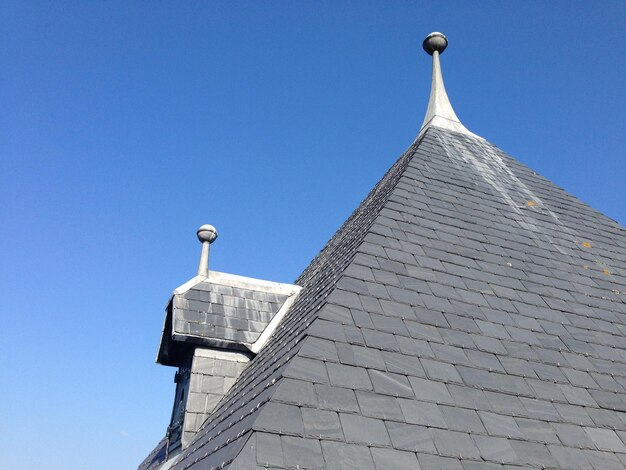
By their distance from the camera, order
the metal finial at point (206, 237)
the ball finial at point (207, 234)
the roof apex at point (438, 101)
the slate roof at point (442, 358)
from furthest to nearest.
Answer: the roof apex at point (438, 101) < the ball finial at point (207, 234) < the metal finial at point (206, 237) < the slate roof at point (442, 358)

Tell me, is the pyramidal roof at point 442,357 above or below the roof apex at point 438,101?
below

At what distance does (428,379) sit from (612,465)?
1.45 m

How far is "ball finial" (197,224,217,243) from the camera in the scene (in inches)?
315

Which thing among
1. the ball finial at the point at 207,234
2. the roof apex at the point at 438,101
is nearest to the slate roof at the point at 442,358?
the ball finial at the point at 207,234

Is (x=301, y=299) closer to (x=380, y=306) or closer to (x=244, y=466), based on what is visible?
(x=380, y=306)

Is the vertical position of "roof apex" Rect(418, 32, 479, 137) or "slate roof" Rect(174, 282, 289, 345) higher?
"roof apex" Rect(418, 32, 479, 137)

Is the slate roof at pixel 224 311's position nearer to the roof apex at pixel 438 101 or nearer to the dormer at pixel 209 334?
the dormer at pixel 209 334

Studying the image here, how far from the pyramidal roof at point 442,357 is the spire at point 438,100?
10.5 feet

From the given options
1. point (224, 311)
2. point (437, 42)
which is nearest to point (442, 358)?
point (224, 311)

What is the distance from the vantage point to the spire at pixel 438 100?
34.3 feet

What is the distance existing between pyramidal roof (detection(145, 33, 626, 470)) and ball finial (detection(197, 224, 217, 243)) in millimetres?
2004

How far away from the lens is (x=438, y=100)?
432 inches

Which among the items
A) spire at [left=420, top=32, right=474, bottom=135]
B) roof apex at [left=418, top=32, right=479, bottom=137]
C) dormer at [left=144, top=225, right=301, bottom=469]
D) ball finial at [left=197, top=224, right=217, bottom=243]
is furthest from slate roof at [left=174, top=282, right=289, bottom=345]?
spire at [left=420, top=32, right=474, bottom=135]

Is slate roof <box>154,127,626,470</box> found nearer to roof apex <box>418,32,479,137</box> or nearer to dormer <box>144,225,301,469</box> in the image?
dormer <box>144,225,301,469</box>
